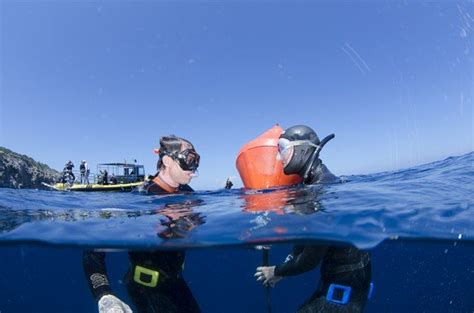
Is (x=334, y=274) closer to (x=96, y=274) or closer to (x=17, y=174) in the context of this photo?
(x=96, y=274)

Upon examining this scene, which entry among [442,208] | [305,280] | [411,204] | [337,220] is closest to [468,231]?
[442,208]

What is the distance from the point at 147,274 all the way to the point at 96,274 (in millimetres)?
647

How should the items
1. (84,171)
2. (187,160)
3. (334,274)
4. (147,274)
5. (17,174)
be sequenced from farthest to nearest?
(17,174) < (84,171) < (187,160) < (147,274) < (334,274)

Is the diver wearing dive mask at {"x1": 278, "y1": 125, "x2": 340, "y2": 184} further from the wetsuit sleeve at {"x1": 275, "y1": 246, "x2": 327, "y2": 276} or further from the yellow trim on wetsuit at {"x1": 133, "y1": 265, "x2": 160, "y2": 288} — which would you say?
the yellow trim on wetsuit at {"x1": 133, "y1": 265, "x2": 160, "y2": 288}

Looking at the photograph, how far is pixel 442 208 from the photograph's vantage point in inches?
246

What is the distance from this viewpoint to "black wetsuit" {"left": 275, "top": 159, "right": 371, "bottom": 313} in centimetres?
375

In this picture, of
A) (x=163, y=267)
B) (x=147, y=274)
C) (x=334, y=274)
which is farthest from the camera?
(x=163, y=267)

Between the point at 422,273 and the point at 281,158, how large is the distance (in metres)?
40.8

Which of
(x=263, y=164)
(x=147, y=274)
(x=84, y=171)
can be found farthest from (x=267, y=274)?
(x=84, y=171)

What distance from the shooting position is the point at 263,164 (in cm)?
577

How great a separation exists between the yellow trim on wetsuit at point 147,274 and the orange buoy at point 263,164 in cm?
252

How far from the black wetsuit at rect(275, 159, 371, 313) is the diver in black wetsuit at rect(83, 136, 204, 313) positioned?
1543 millimetres

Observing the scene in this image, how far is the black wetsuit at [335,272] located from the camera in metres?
3.75

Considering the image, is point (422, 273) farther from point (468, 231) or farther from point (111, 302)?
point (111, 302)
